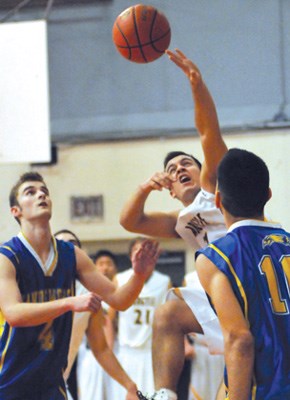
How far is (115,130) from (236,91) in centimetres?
180

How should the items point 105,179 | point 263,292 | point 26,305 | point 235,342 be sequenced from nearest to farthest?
point 235,342 < point 263,292 < point 26,305 < point 105,179

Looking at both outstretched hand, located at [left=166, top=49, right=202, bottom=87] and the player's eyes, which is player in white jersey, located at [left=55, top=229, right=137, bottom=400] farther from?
outstretched hand, located at [left=166, top=49, right=202, bottom=87]

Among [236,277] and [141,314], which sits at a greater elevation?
[236,277]

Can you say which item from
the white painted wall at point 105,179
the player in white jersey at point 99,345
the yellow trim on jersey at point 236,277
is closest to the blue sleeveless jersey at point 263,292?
the yellow trim on jersey at point 236,277

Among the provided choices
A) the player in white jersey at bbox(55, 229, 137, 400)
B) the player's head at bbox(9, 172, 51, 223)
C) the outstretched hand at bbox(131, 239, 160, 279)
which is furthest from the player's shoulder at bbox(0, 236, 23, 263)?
the player in white jersey at bbox(55, 229, 137, 400)

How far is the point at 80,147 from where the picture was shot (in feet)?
44.6

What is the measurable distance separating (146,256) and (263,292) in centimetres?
181

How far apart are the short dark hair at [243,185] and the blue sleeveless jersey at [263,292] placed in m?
0.09

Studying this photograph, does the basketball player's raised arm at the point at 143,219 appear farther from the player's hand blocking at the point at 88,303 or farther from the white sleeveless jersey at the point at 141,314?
the white sleeveless jersey at the point at 141,314

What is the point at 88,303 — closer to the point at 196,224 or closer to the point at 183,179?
the point at 196,224

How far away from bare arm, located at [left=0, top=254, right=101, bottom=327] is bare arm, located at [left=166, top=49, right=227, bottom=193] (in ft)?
3.98

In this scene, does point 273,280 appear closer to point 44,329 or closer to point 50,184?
point 44,329

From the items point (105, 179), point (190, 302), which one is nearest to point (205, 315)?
point (190, 302)

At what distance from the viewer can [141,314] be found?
34.6 feet
